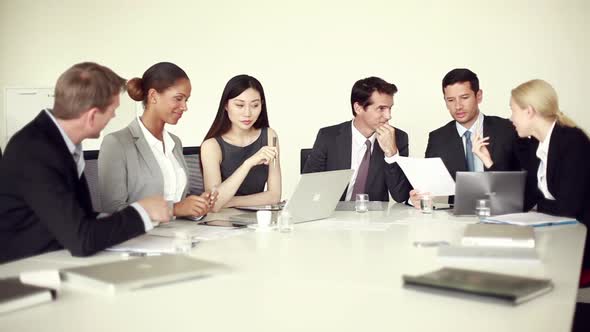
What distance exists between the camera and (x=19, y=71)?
6574 millimetres

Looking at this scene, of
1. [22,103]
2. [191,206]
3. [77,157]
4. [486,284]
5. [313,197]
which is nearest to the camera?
[486,284]

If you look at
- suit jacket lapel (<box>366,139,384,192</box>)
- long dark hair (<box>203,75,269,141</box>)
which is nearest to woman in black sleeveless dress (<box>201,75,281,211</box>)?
long dark hair (<box>203,75,269,141</box>)

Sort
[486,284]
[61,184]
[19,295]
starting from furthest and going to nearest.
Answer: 1. [61,184]
2. [486,284]
3. [19,295]

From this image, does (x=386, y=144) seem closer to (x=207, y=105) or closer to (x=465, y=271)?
(x=465, y=271)

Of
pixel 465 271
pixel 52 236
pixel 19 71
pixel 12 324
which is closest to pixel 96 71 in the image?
pixel 52 236

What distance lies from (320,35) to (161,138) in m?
2.69

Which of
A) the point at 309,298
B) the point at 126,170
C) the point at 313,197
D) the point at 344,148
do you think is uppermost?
the point at 344,148

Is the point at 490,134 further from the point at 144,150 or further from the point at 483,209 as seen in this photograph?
the point at 144,150

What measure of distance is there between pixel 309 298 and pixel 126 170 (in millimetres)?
1714

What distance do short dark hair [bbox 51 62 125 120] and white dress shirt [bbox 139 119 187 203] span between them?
0.98 meters

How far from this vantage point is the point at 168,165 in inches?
131

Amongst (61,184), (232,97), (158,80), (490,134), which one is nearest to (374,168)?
(490,134)

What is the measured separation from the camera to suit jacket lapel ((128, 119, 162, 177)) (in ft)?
10.3

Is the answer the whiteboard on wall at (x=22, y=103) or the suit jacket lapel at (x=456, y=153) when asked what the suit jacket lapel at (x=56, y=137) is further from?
the whiteboard on wall at (x=22, y=103)
